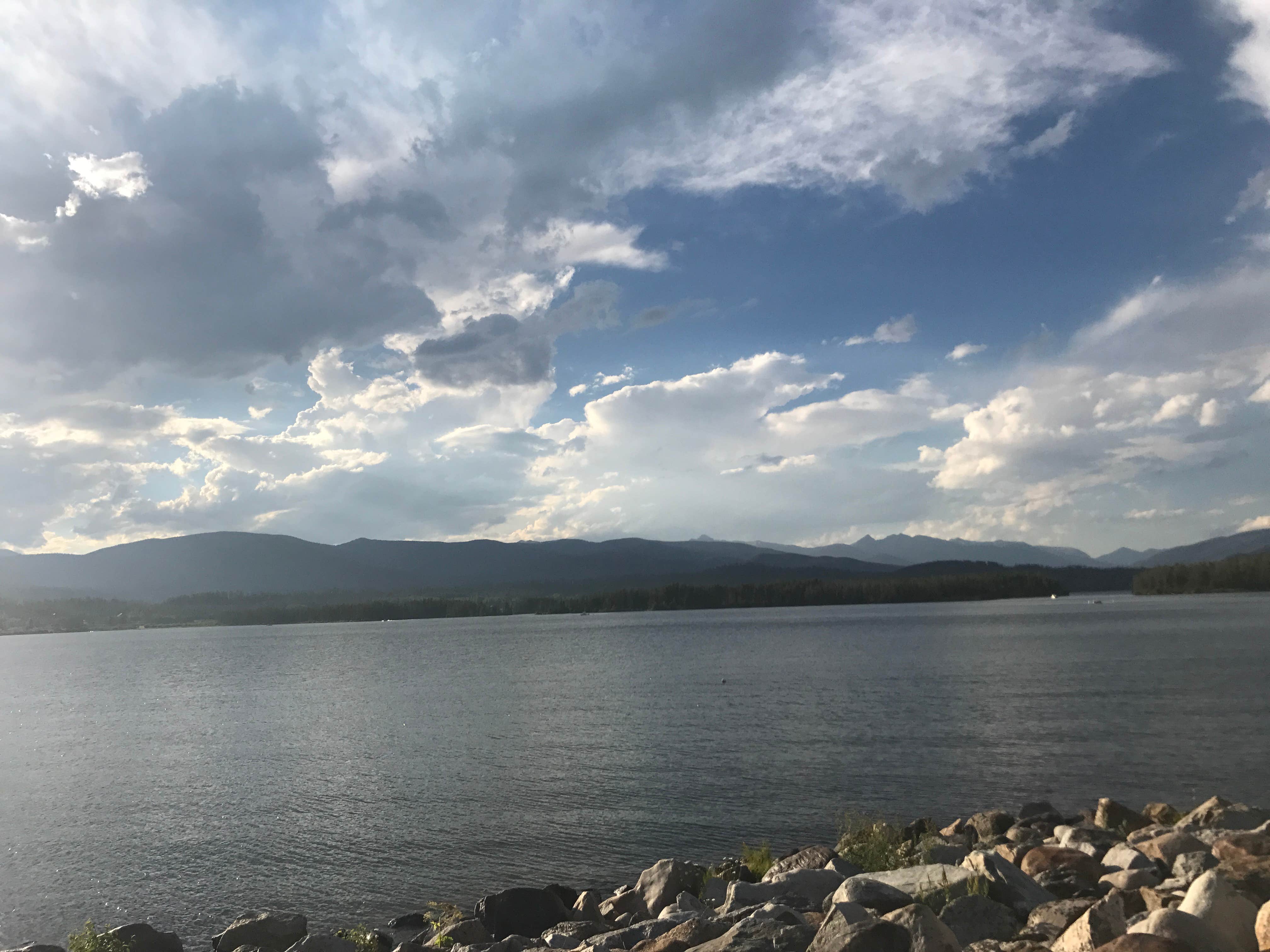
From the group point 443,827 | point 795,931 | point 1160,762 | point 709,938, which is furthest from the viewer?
point 1160,762

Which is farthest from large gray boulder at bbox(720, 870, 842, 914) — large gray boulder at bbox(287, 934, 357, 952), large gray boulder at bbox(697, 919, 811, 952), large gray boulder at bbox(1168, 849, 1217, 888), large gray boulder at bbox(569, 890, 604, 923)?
large gray boulder at bbox(287, 934, 357, 952)

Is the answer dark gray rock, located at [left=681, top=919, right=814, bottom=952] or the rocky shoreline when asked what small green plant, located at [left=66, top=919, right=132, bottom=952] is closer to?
the rocky shoreline

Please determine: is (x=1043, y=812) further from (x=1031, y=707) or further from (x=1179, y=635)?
(x=1179, y=635)

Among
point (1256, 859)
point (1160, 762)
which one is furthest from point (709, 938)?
point (1160, 762)

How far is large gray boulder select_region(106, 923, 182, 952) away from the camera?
16.9 m

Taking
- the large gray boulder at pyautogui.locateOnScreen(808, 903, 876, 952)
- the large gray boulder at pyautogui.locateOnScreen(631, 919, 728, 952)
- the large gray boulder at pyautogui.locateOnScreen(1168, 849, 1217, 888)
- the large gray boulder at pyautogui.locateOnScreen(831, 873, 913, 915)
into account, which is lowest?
the large gray boulder at pyautogui.locateOnScreen(1168, 849, 1217, 888)

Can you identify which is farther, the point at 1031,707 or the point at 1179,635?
the point at 1179,635

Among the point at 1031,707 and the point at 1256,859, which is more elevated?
the point at 1256,859

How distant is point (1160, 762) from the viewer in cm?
3250

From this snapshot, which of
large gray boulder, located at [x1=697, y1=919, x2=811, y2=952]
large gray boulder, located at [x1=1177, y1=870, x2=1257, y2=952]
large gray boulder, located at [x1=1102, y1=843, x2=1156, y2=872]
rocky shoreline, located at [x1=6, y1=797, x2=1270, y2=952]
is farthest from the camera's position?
large gray boulder, located at [x1=1102, y1=843, x2=1156, y2=872]

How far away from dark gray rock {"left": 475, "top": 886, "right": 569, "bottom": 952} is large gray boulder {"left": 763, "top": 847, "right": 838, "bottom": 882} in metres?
4.20

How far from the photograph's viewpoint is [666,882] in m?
17.3

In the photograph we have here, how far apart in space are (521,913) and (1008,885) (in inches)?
363

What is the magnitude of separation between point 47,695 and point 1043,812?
300 feet
